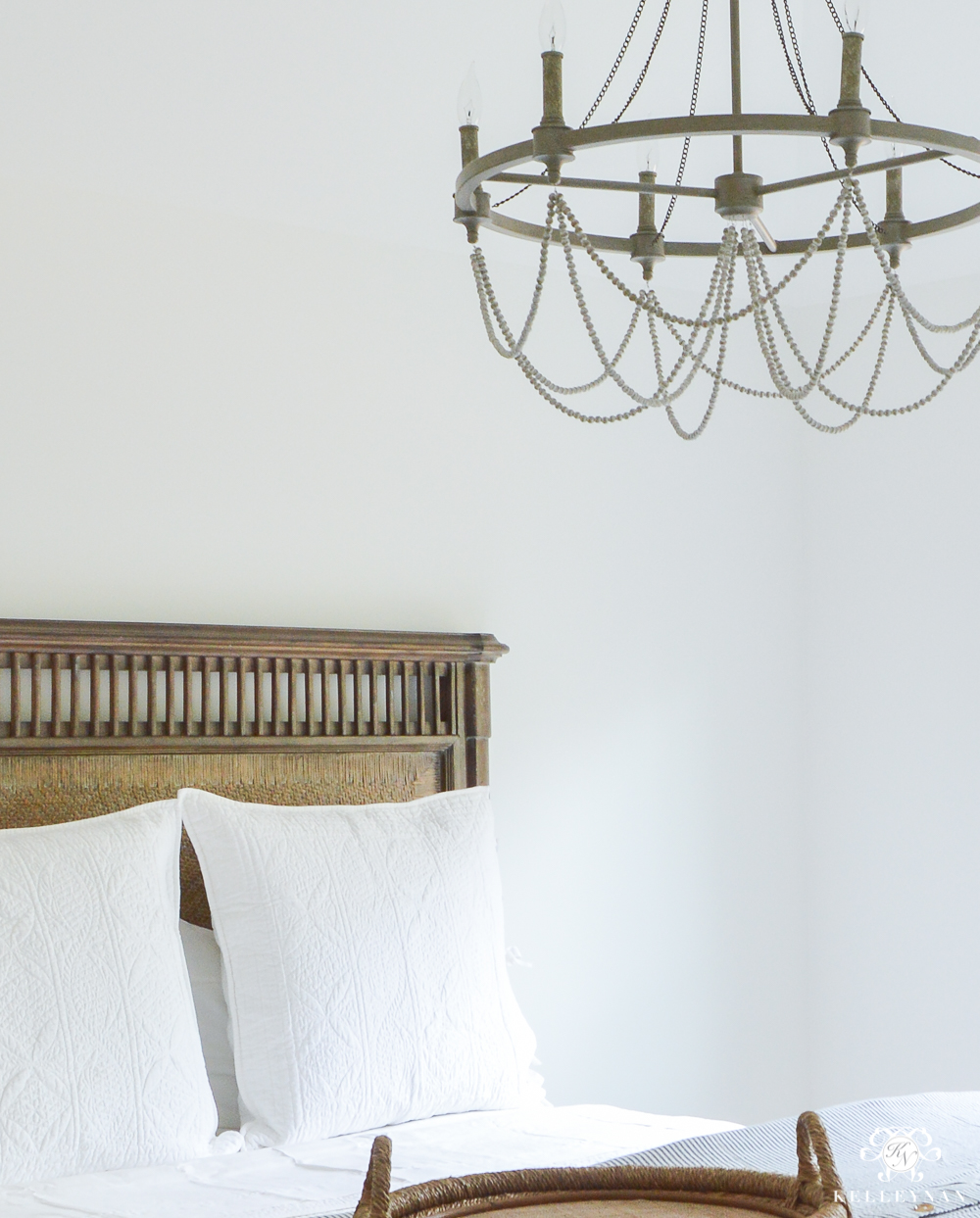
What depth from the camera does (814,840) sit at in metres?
3.48

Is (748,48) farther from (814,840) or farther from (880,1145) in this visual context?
(880,1145)

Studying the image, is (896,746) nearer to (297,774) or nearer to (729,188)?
(297,774)

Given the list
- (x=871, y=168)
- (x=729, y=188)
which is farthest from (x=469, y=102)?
(x=871, y=168)

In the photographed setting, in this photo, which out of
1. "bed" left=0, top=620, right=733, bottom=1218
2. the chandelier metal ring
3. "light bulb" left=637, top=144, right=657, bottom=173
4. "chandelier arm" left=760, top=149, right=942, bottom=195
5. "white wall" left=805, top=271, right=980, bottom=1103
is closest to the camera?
the chandelier metal ring

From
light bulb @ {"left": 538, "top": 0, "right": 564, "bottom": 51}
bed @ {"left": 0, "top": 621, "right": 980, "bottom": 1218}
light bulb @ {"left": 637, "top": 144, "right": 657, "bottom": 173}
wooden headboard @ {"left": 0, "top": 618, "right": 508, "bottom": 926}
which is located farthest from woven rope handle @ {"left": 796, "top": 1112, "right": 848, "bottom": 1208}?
wooden headboard @ {"left": 0, "top": 618, "right": 508, "bottom": 926}

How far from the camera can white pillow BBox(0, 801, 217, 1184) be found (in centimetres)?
192

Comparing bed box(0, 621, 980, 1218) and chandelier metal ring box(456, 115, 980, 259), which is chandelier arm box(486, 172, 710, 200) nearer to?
chandelier metal ring box(456, 115, 980, 259)

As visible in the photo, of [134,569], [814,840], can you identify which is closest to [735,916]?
[814,840]

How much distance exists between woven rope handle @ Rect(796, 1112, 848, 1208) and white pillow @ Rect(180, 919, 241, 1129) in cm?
131

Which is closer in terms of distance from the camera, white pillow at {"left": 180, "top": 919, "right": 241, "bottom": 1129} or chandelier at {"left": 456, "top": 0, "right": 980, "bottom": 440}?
chandelier at {"left": 456, "top": 0, "right": 980, "bottom": 440}

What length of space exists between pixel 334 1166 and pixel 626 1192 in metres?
0.88

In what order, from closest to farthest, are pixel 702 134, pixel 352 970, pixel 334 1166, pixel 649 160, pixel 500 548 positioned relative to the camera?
pixel 702 134 → pixel 649 160 → pixel 334 1166 → pixel 352 970 → pixel 500 548

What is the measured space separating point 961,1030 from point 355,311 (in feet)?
6.91

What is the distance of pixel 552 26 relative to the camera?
50.4 inches
